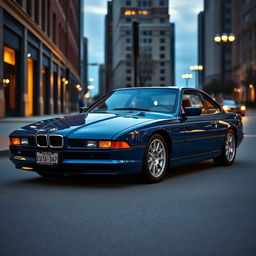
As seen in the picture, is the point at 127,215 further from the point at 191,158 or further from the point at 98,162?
the point at 191,158

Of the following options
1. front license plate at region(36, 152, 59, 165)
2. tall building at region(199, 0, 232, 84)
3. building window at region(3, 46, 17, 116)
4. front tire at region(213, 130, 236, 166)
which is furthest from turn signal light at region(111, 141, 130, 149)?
tall building at region(199, 0, 232, 84)

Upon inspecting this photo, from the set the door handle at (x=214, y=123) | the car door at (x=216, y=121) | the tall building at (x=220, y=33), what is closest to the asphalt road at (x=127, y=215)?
the car door at (x=216, y=121)

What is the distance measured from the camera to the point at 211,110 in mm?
9680

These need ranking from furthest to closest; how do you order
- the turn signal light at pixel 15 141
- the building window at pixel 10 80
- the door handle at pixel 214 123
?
the building window at pixel 10 80 < the door handle at pixel 214 123 < the turn signal light at pixel 15 141

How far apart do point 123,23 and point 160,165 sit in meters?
178

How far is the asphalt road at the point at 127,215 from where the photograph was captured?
420 centimetres

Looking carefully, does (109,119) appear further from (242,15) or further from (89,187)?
(242,15)

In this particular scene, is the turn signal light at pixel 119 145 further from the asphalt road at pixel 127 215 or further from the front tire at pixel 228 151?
the front tire at pixel 228 151

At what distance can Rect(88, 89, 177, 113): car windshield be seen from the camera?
28.0 feet

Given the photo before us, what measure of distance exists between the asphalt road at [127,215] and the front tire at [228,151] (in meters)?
1.22

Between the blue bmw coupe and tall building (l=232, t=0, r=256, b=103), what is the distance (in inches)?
3745

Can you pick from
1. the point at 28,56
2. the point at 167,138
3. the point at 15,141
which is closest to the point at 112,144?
the point at 167,138

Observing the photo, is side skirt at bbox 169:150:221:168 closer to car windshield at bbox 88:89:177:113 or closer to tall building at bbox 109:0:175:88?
car windshield at bbox 88:89:177:113

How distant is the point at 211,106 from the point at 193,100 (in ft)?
1.33
